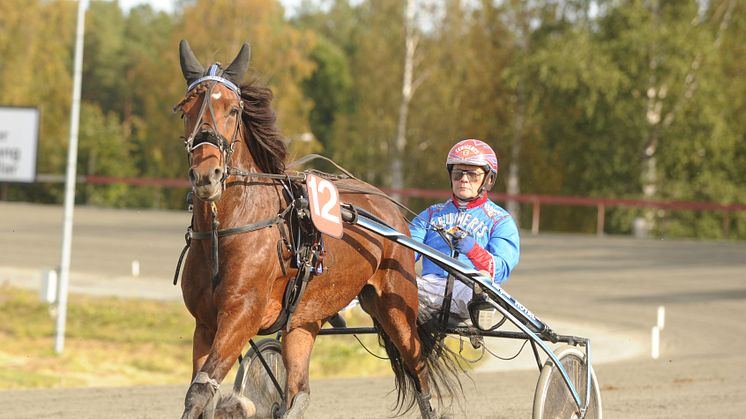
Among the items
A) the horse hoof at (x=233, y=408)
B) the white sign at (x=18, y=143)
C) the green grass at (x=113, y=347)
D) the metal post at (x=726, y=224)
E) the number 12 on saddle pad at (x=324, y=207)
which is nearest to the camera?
the horse hoof at (x=233, y=408)

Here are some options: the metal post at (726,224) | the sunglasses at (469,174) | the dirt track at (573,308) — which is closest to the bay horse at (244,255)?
the sunglasses at (469,174)

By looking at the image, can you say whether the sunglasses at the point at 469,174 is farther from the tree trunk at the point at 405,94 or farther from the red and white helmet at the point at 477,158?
the tree trunk at the point at 405,94

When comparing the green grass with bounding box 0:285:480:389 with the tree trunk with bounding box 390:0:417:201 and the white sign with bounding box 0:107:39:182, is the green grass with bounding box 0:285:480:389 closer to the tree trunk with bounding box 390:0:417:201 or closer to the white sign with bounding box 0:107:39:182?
the white sign with bounding box 0:107:39:182

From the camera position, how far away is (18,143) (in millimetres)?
13289

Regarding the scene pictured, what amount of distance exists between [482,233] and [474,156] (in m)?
0.36

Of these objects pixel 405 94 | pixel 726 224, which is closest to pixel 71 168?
pixel 726 224

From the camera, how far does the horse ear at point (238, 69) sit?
404 cm

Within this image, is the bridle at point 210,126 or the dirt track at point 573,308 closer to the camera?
the bridle at point 210,126

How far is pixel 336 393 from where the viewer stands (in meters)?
7.74

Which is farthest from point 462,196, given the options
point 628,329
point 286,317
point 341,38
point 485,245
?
point 341,38

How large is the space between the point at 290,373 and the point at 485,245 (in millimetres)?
1167

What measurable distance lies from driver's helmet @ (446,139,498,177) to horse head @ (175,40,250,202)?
50.4 inches

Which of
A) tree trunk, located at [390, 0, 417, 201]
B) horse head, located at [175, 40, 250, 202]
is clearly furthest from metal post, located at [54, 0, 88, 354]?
tree trunk, located at [390, 0, 417, 201]

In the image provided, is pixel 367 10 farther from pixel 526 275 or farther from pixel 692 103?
pixel 526 275
